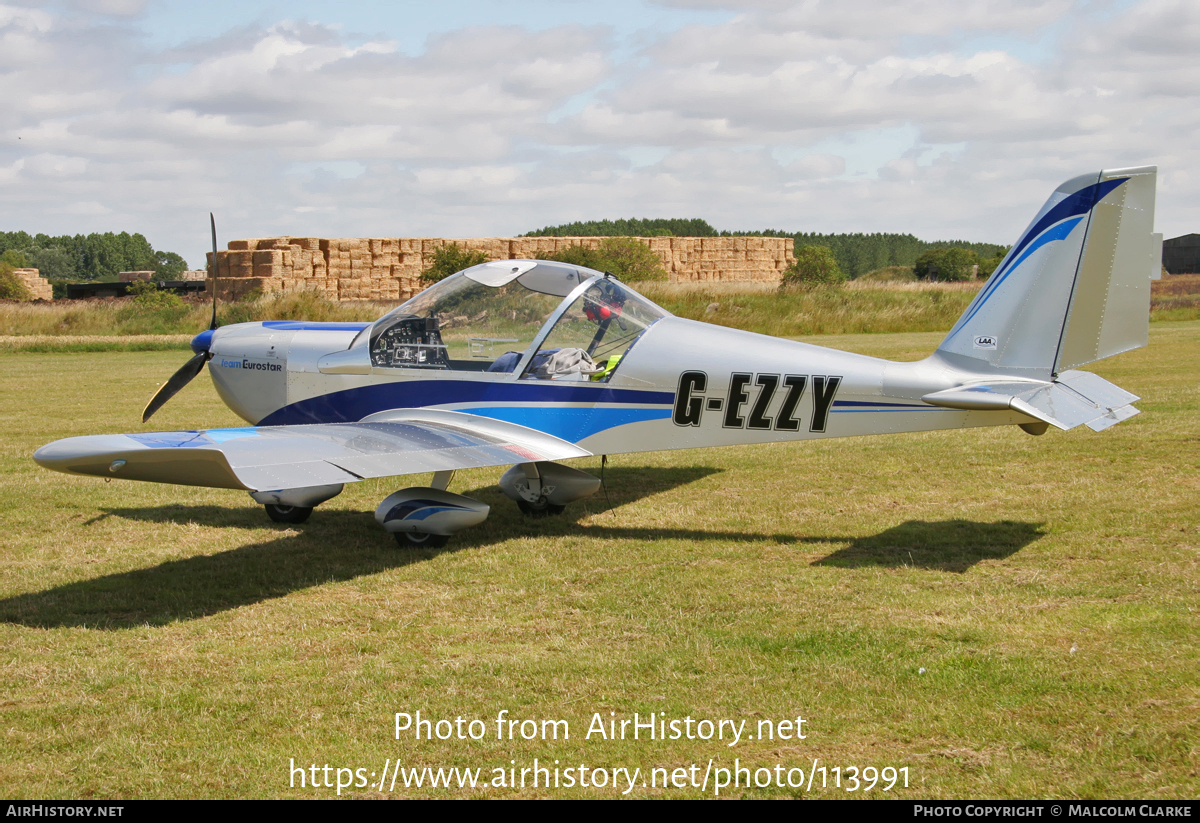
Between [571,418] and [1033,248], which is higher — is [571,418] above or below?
below

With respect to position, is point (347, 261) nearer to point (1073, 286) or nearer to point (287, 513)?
point (287, 513)

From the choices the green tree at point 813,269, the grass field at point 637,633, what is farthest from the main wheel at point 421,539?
the green tree at point 813,269

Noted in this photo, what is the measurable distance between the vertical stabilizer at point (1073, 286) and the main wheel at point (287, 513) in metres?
4.96

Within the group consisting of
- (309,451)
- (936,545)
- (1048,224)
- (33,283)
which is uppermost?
(33,283)

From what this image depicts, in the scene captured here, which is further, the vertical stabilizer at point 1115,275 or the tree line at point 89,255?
the tree line at point 89,255

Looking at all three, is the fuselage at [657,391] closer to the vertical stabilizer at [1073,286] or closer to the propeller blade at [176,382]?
the vertical stabilizer at [1073,286]

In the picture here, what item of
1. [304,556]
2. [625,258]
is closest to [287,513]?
[304,556]

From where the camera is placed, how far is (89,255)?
11638 cm

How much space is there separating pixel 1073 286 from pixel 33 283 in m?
71.2

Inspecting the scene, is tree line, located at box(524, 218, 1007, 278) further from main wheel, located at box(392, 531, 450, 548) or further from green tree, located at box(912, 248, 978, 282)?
main wheel, located at box(392, 531, 450, 548)

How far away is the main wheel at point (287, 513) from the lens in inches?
303

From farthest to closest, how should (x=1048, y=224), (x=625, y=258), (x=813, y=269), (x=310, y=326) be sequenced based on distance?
(x=813, y=269)
(x=625, y=258)
(x=310, y=326)
(x=1048, y=224)

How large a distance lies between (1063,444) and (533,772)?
8302 millimetres
